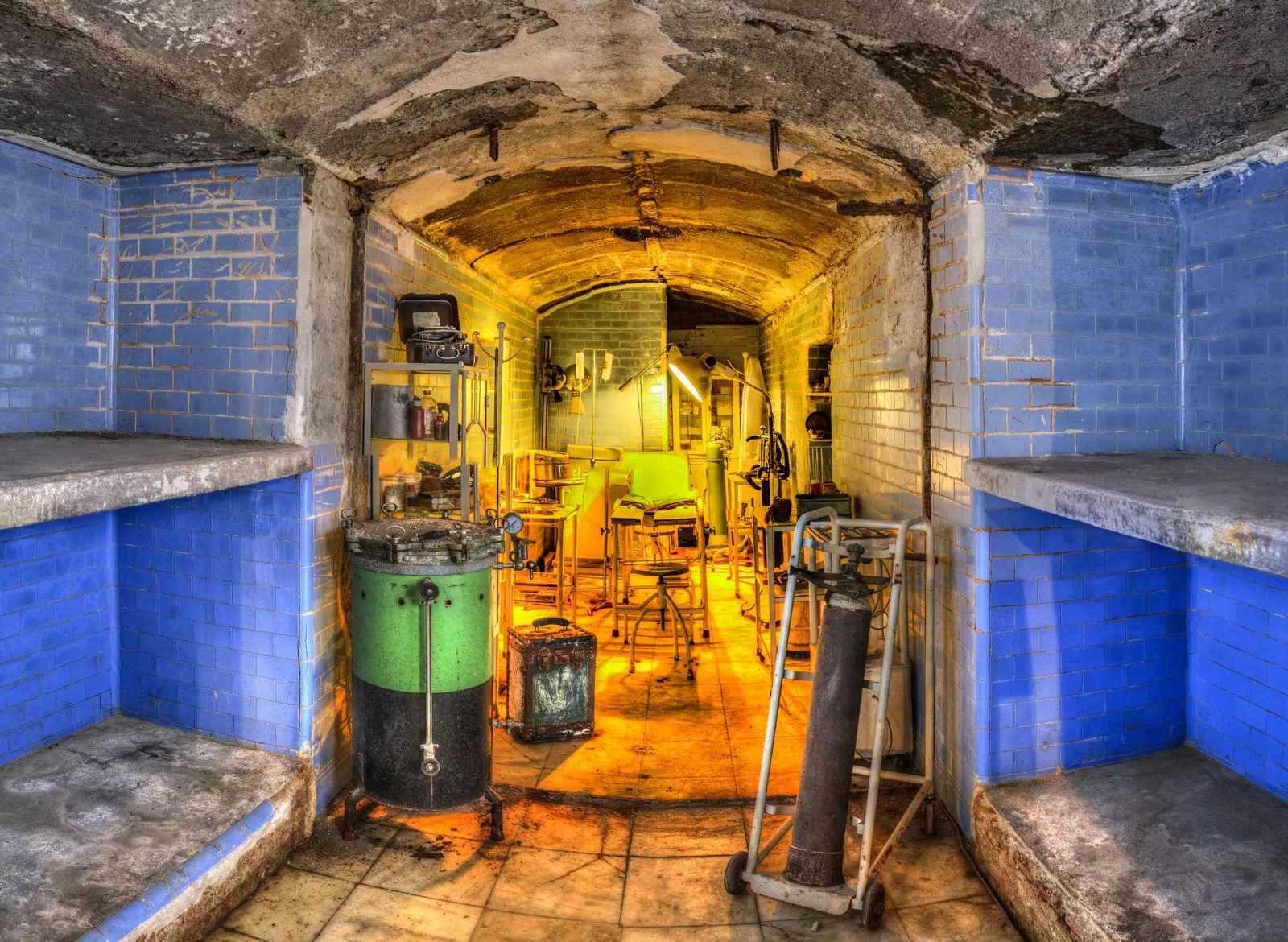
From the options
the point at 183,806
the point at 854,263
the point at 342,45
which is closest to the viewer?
the point at 342,45

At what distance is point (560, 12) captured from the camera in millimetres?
2658

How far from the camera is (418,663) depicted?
3602 mm

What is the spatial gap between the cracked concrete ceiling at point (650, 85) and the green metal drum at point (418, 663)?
1798 mm

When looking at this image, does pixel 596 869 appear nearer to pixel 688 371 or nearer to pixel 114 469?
pixel 114 469

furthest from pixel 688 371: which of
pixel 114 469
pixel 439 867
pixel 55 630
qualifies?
pixel 114 469

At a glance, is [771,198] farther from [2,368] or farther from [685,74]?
[2,368]

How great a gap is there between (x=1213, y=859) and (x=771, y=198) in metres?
3.86

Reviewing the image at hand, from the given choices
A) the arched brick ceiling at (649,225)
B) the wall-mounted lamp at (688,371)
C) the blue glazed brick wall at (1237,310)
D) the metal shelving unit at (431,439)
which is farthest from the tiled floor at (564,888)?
the wall-mounted lamp at (688,371)

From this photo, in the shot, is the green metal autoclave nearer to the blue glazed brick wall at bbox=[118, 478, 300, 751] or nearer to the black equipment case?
the blue glazed brick wall at bbox=[118, 478, 300, 751]

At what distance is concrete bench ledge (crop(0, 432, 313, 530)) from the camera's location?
216cm

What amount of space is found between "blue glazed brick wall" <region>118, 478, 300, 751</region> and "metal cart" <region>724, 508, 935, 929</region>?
207 centimetres

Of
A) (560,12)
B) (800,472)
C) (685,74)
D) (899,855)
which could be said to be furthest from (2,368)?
(800,472)

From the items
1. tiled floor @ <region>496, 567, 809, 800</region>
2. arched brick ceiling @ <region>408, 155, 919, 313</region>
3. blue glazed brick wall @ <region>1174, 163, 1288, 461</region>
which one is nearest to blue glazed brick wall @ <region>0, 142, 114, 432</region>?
arched brick ceiling @ <region>408, 155, 919, 313</region>

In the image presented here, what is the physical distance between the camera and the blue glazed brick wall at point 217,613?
3.62 meters
